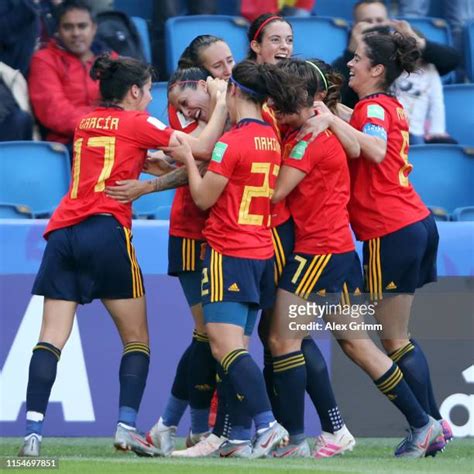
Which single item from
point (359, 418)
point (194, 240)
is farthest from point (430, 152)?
point (194, 240)

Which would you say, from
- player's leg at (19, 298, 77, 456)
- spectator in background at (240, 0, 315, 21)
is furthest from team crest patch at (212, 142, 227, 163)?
spectator in background at (240, 0, 315, 21)

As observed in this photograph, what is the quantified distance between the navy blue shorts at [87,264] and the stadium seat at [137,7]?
441 centimetres

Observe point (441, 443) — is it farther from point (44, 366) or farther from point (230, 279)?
point (44, 366)

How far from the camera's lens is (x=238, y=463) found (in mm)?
6695

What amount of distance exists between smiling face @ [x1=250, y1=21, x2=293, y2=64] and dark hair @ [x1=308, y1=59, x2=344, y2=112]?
0.37 metres

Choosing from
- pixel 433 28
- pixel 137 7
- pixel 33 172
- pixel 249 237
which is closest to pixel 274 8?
pixel 137 7

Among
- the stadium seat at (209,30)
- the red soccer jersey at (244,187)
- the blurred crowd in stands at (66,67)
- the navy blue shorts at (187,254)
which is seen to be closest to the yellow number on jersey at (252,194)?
the red soccer jersey at (244,187)

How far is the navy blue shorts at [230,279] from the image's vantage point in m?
6.89

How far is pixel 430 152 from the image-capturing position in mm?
9992

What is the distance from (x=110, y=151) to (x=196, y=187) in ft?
1.52

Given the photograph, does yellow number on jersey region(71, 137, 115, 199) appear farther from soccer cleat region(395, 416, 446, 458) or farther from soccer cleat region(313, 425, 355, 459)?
soccer cleat region(395, 416, 446, 458)

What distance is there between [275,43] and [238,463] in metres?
2.26

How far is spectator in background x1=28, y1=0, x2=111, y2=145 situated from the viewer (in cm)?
955

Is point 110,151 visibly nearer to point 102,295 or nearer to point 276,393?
point 102,295
